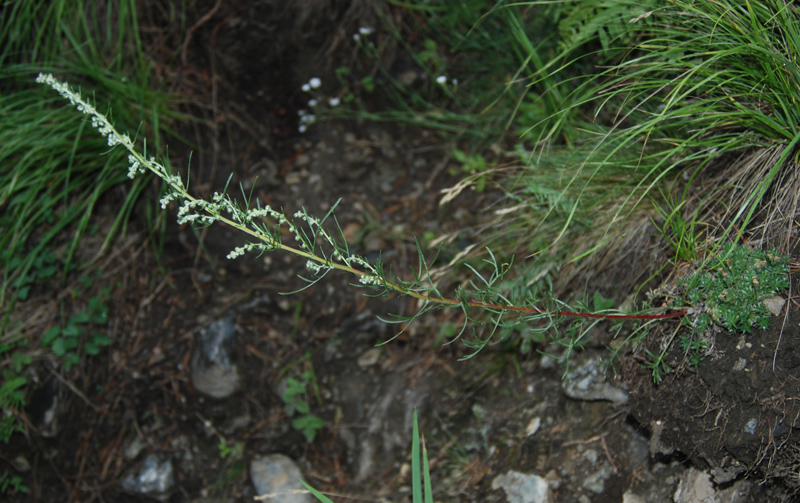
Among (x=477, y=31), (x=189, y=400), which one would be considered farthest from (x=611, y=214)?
(x=189, y=400)

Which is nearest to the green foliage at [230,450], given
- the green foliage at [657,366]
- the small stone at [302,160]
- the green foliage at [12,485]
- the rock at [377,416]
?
the rock at [377,416]

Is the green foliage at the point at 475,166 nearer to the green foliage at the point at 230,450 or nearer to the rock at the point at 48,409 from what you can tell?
the green foliage at the point at 230,450

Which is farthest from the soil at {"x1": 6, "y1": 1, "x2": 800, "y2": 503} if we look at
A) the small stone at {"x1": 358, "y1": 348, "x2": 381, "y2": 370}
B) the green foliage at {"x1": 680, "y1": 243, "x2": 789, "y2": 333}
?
the green foliage at {"x1": 680, "y1": 243, "x2": 789, "y2": 333}

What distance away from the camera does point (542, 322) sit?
2262 millimetres

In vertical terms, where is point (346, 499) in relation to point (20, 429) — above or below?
below

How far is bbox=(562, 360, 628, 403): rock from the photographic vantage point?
6.56ft

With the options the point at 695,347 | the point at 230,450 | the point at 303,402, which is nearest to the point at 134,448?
the point at 230,450

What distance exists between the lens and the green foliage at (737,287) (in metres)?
1.59

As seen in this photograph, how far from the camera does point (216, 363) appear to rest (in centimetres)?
284

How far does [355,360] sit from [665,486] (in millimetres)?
1575

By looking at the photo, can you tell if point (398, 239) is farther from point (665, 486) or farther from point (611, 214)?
point (665, 486)

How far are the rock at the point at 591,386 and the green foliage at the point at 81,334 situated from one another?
97.7 inches

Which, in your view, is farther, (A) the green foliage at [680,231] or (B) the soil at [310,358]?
(B) the soil at [310,358]

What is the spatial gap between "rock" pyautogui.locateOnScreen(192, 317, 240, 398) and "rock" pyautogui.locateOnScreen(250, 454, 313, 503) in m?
0.41
